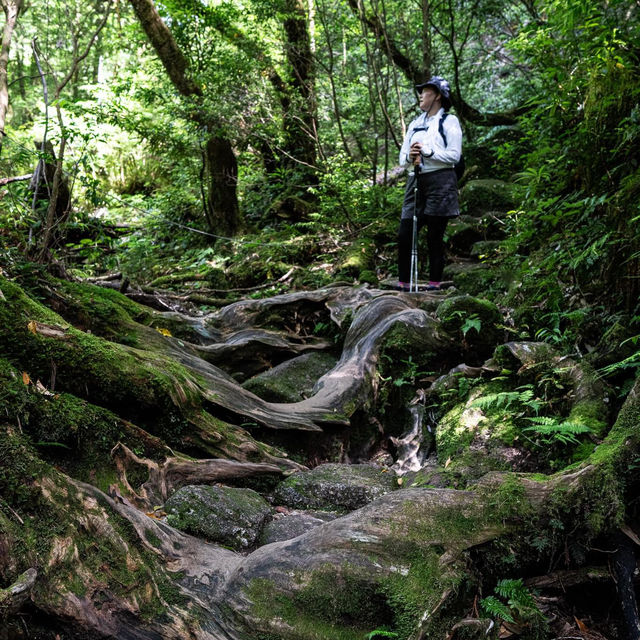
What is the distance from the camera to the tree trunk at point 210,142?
10070mm

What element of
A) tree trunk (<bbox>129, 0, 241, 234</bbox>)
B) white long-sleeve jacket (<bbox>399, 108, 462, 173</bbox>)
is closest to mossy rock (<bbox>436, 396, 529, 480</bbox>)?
white long-sleeve jacket (<bbox>399, 108, 462, 173</bbox>)

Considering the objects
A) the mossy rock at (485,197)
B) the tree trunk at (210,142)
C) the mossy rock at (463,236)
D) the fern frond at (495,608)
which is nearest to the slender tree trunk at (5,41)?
the tree trunk at (210,142)

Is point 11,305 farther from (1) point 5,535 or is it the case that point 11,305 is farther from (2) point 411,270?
(2) point 411,270

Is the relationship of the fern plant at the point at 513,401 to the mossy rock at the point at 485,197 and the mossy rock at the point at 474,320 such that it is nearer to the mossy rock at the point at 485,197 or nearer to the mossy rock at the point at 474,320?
the mossy rock at the point at 474,320

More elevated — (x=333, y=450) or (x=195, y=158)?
(x=195, y=158)

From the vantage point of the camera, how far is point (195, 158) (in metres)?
11.3

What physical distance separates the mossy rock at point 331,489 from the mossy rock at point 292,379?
1.66m

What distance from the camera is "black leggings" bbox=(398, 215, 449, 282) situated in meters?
6.59

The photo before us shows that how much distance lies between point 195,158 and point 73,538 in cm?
1037

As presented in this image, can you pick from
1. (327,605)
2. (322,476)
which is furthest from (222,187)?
(327,605)

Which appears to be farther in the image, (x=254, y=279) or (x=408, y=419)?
(x=254, y=279)

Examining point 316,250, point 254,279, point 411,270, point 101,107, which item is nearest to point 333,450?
point 411,270

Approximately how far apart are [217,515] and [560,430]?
81.8 inches

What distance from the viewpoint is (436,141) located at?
6391 millimetres
